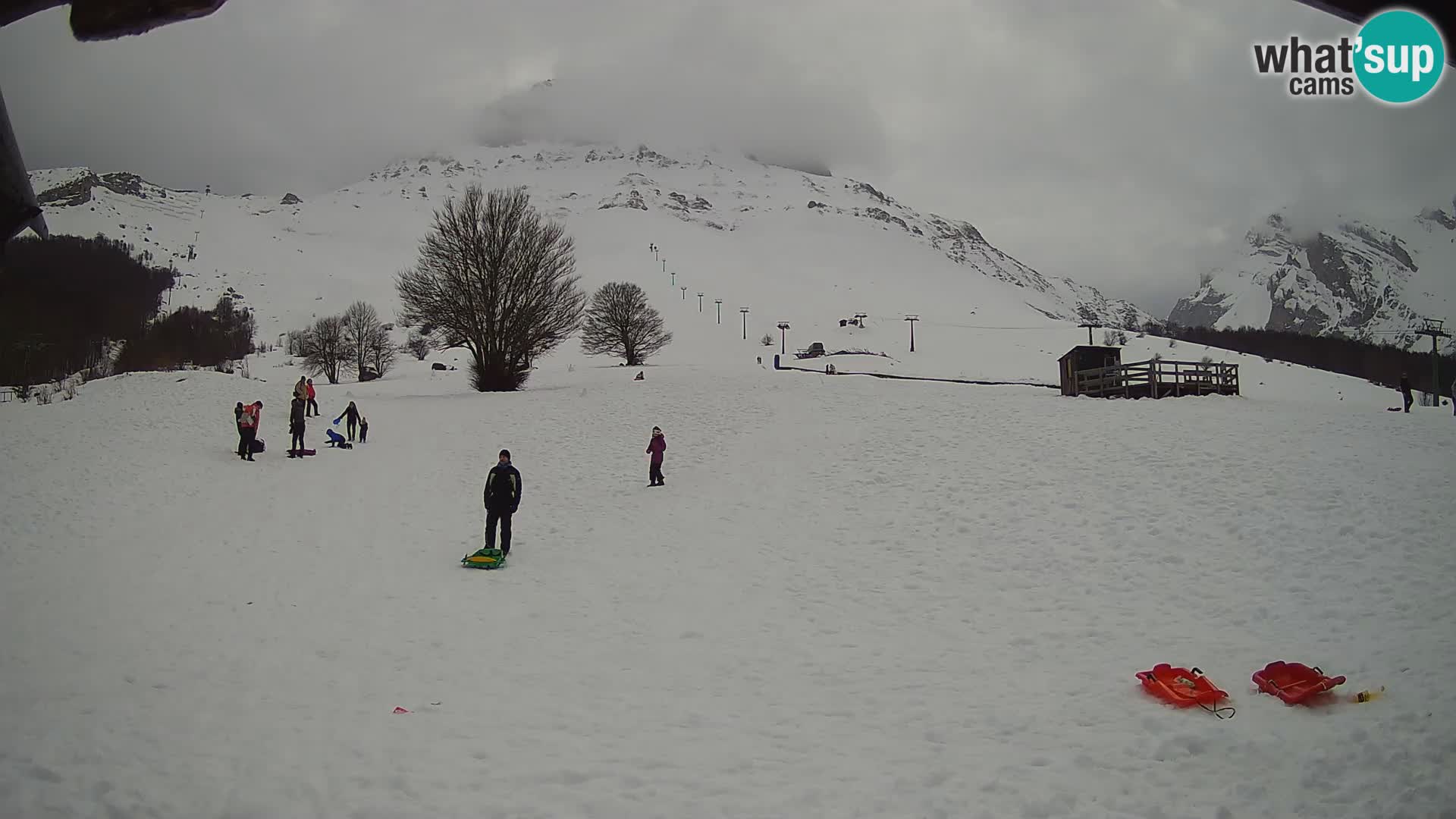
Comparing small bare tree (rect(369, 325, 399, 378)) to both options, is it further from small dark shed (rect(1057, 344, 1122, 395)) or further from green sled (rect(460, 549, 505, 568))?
green sled (rect(460, 549, 505, 568))

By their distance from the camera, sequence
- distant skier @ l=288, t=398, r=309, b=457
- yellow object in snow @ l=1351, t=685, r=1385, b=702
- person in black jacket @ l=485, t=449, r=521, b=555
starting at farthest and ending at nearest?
1. distant skier @ l=288, t=398, r=309, b=457
2. person in black jacket @ l=485, t=449, r=521, b=555
3. yellow object in snow @ l=1351, t=685, r=1385, b=702

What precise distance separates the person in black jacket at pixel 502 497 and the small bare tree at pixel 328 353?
195 ft

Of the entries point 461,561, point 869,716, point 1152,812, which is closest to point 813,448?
point 461,561

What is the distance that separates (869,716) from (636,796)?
266cm

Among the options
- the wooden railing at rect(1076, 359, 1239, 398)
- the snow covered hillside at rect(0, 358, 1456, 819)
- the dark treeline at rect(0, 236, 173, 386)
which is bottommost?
the snow covered hillside at rect(0, 358, 1456, 819)

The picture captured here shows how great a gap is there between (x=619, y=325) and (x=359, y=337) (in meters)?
31.1

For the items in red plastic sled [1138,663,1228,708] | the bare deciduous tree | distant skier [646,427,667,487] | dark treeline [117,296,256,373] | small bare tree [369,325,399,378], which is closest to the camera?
red plastic sled [1138,663,1228,708]

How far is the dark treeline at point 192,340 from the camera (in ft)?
154

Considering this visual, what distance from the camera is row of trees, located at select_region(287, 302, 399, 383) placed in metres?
67.6

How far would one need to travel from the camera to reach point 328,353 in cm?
6688

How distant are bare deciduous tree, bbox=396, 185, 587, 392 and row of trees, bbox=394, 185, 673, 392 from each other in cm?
4

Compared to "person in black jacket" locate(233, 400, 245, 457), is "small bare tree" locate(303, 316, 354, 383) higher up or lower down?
higher up

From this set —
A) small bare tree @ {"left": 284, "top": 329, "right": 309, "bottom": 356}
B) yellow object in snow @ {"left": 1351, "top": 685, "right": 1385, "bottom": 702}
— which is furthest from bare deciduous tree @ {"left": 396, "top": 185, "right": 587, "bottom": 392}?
small bare tree @ {"left": 284, "top": 329, "right": 309, "bottom": 356}

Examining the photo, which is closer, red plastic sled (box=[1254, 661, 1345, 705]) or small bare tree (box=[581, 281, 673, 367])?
red plastic sled (box=[1254, 661, 1345, 705])
